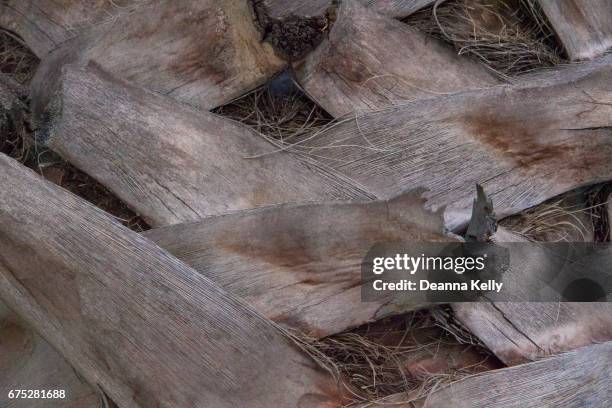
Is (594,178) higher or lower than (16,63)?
lower

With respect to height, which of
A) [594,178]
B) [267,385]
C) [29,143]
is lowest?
[267,385]

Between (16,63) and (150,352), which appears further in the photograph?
(16,63)

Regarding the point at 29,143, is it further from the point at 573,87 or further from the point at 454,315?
the point at 573,87

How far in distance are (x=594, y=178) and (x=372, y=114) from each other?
0.36 metres

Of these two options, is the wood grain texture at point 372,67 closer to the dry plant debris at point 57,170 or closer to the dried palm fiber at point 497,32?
the dried palm fiber at point 497,32

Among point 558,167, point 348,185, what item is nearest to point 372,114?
point 348,185

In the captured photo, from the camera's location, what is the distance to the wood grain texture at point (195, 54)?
1.02 meters

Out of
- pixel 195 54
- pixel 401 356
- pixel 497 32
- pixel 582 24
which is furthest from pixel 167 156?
pixel 582 24

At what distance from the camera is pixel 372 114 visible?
104cm

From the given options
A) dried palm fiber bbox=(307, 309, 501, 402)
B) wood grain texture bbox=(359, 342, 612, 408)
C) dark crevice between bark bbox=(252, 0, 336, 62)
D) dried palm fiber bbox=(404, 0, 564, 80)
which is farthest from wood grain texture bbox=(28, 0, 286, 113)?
wood grain texture bbox=(359, 342, 612, 408)

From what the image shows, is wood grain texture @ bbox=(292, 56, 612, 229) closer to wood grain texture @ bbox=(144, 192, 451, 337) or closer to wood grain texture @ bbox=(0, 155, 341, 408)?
wood grain texture @ bbox=(144, 192, 451, 337)

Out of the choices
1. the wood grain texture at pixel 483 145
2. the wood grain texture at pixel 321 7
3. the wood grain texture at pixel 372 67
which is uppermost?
the wood grain texture at pixel 321 7

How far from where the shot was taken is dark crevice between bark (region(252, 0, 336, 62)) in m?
1.01

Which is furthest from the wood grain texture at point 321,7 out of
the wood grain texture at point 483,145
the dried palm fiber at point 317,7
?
the wood grain texture at point 483,145
